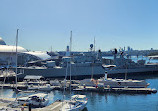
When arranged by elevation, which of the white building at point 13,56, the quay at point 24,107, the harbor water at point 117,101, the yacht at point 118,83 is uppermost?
the white building at point 13,56

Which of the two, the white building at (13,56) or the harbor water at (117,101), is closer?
the harbor water at (117,101)

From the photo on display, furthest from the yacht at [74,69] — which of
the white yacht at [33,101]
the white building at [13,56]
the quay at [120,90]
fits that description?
the white yacht at [33,101]

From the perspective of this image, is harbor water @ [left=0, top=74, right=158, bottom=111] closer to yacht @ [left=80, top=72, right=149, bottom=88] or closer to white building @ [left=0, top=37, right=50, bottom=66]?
yacht @ [left=80, top=72, right=149, bottom=88]

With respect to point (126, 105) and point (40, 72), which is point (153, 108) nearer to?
point (126, 105)

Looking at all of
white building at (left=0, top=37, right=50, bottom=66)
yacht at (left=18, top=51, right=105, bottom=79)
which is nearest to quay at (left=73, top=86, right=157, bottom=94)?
yacht at (left=18, top=51, right=105, bottom=79)

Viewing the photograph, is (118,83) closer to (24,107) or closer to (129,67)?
(24,107)

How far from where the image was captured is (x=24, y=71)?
221 feet

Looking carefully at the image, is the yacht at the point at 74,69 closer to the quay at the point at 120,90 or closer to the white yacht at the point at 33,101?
the quay at the point at 120,90

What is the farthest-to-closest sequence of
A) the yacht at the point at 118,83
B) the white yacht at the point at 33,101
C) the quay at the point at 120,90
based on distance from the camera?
the yacht at the point at 118,83, the quay at the point at 120,90, the white yacht at the point at 33,101

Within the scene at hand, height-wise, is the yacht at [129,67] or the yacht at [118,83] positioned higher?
the yacht at [129,67]

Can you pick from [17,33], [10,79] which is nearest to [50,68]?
[10,79]

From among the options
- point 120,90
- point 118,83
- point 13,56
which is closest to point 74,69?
A: point 118,83

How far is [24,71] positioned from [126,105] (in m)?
41.9

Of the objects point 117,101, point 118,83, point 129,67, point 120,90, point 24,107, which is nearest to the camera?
point 24,107
